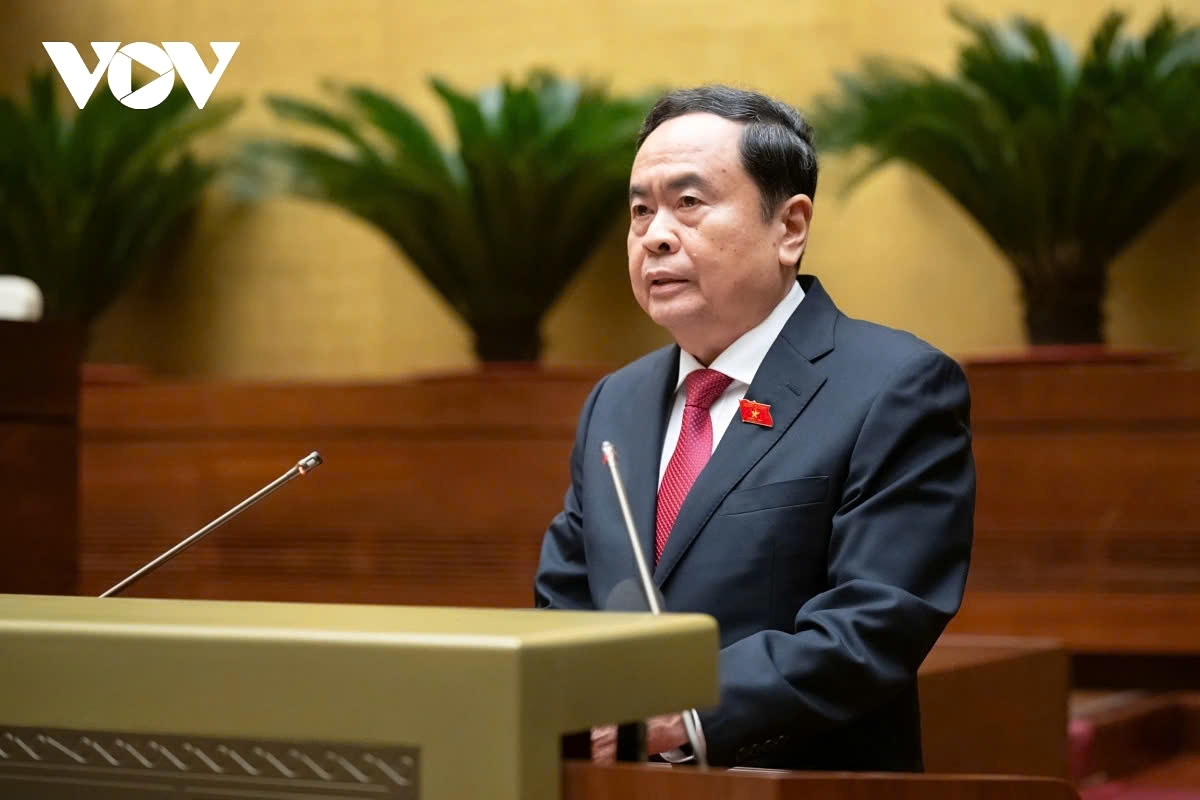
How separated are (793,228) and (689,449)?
1.07 feet

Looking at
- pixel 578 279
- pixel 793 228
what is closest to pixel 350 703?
pixel 793 228

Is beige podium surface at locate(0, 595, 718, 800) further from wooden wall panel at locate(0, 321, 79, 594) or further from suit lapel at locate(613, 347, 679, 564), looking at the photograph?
wooden wall panel at locate(0, 321, 79, 594)

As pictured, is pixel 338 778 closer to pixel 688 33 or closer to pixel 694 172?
A: pixel 694 172

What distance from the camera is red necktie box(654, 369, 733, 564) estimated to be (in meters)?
2.08

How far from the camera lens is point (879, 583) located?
186cm

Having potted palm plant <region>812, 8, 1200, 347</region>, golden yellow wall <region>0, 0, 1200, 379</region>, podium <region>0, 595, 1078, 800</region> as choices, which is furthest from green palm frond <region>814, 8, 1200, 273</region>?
podium <region>0, 595, 1078, 800</region>

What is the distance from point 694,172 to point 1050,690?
1.79 m

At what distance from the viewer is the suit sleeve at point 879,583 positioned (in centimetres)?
179

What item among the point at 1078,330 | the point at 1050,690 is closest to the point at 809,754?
the point at 1050,690

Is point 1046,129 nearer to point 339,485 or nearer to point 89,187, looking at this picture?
point 339,485

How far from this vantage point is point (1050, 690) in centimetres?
344

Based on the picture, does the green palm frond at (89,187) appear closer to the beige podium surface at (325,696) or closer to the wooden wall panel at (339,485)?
the wooden wall panel at (339,485)

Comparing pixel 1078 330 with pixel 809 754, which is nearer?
pixel 809 754

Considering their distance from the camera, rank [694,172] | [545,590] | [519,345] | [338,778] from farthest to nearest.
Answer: [519,345]
[545,590]
[694,172]
[338,778]
